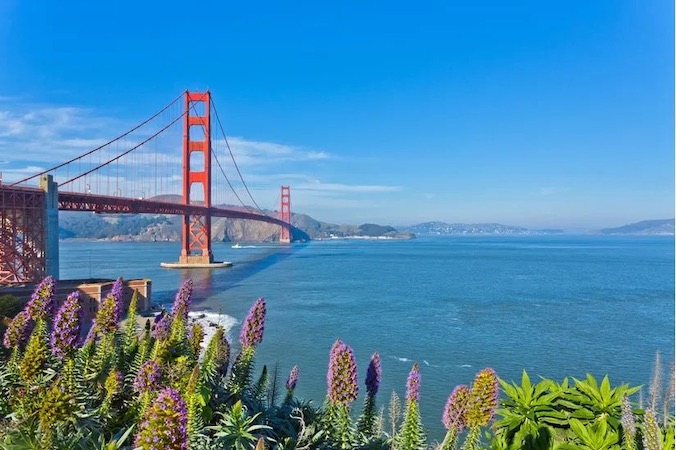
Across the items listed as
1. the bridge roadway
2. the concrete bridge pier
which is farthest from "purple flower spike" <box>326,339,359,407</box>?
the bridge roadway

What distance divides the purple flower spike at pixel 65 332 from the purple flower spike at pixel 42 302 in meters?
0.44

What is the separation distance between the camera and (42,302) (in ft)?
16.7

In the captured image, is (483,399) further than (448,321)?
No

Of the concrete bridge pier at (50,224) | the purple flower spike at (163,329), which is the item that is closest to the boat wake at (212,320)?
the concrete bridge pier at (50,224)

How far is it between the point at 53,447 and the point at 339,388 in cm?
220

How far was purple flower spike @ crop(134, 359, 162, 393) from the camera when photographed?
410 cm

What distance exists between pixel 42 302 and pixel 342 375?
9.90ft

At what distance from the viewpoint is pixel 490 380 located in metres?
4.01

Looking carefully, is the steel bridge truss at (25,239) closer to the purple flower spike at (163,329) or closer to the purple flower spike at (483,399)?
the purple flower spike at (163,329)

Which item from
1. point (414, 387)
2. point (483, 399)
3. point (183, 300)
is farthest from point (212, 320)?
point (483, 399)

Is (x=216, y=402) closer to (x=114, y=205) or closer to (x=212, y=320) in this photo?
(x=212, y=320)

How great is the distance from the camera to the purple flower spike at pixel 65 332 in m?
4.64

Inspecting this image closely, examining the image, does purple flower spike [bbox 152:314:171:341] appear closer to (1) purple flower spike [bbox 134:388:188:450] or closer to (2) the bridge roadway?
(1) purple flower spike [bbox 134:388:188:450]

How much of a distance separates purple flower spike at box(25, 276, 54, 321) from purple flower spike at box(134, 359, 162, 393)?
1520 mm
